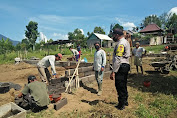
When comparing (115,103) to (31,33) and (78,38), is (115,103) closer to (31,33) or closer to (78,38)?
(78,38)

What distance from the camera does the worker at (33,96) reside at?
3.16 metres

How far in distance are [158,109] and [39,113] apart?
3.15 meters

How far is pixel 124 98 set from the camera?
320 centimetres

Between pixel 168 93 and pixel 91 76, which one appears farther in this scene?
pixel 91 76

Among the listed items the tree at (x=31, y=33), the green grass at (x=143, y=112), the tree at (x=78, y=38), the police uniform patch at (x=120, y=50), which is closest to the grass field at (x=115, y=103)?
the green grass at (x=143, y=112)

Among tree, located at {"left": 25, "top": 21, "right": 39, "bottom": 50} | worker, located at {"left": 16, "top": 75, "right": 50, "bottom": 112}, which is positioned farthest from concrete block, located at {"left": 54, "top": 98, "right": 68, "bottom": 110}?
tree, located at {"left": 25, "top": 21, "right": 39, "bottom": 50}

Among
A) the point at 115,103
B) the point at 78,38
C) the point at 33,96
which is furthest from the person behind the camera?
the point at 78,38

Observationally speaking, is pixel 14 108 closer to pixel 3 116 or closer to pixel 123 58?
pixel 3 116

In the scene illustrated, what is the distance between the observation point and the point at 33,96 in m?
3.16

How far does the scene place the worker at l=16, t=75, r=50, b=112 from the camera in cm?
316

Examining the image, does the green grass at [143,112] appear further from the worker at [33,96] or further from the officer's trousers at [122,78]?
the worker at [33,96]

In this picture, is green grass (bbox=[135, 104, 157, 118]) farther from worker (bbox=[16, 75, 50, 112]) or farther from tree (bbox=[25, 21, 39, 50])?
tree (bbox=[25, 21, 39, 50])

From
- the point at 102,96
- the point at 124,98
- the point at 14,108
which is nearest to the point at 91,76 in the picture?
the point at 102,96

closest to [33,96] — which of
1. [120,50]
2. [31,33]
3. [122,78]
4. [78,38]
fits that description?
[122,78]
